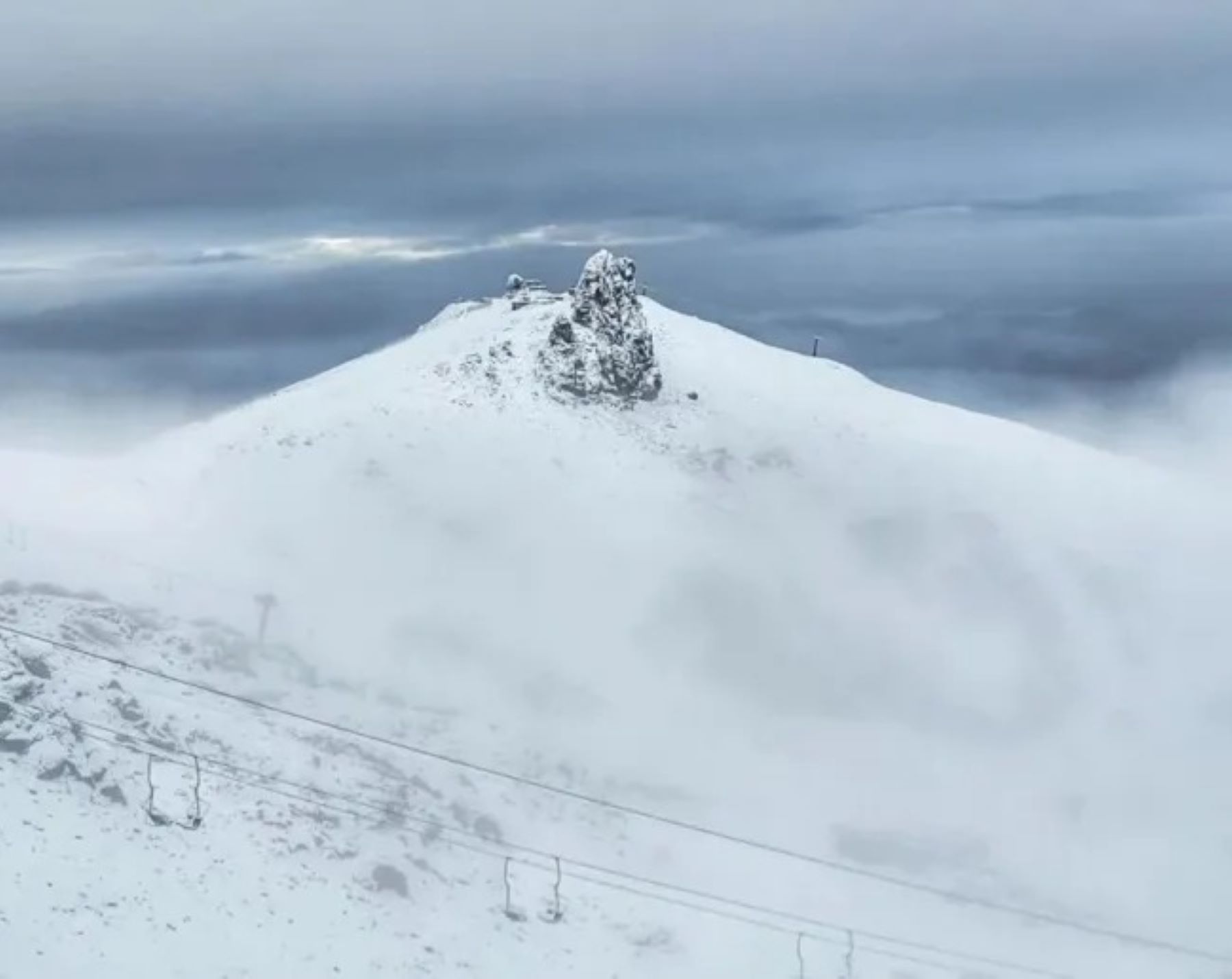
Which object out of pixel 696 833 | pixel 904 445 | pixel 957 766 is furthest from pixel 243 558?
pixel 904 445

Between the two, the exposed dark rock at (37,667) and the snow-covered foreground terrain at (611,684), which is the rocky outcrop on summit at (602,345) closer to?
the snow-covered foreground terrain at (611,684)

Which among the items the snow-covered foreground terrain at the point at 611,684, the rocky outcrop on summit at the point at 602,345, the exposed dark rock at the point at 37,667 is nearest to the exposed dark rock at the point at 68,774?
the snow-covered foreground terrain at the point at 611,684

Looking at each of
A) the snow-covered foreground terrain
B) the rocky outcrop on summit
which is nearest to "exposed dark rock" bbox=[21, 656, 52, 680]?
the snow-covered foreground terrain

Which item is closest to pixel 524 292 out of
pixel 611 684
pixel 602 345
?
pixel 602 345

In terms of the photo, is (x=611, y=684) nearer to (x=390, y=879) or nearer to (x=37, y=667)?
(x=390, y=879)

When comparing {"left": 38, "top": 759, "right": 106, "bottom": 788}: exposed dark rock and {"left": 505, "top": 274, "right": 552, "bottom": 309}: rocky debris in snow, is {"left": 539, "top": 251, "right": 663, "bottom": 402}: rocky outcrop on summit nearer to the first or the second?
{"left": 505, "top": 274, "right": 552, "bottom": 309}: rocky debris in snow
